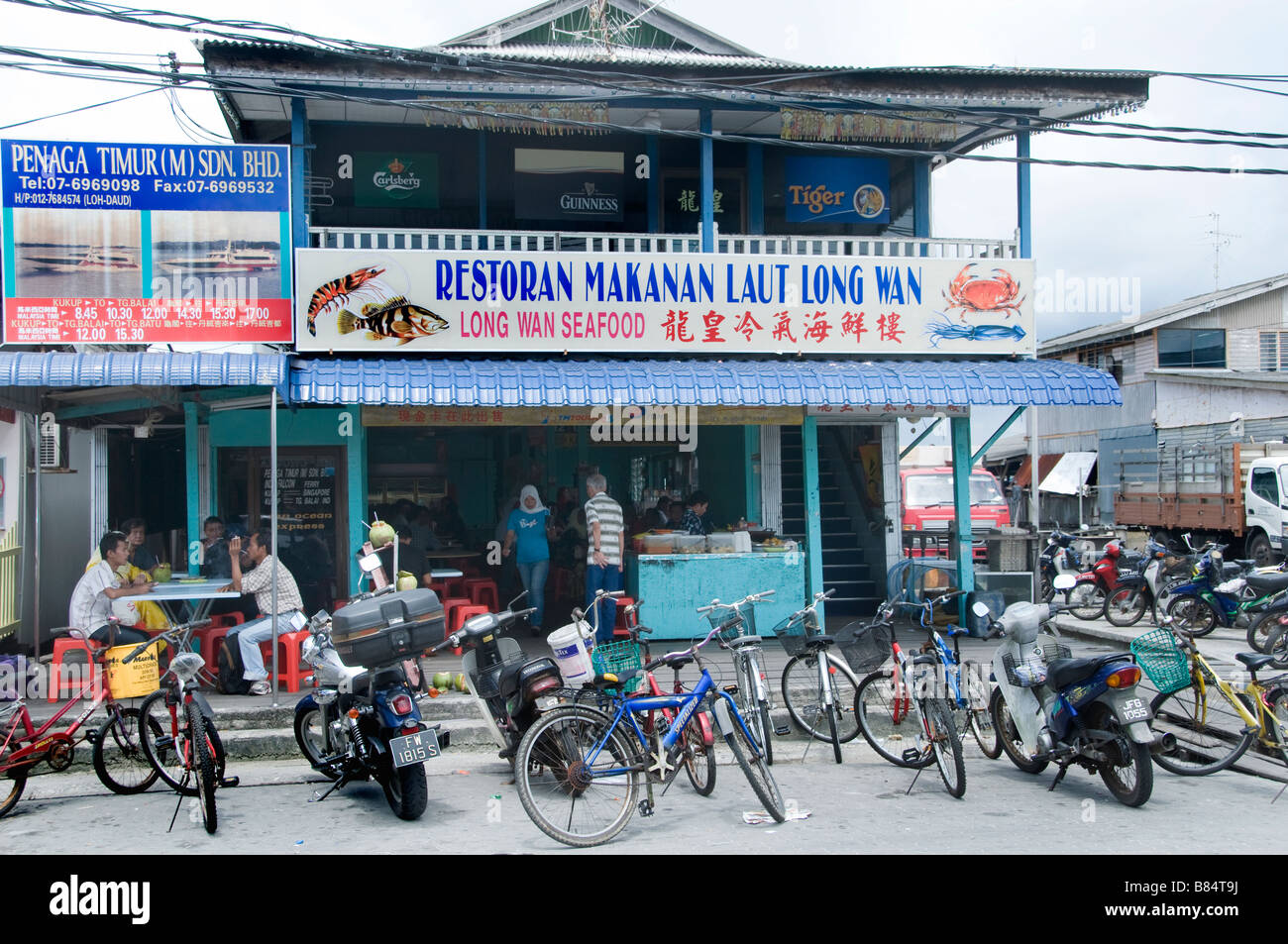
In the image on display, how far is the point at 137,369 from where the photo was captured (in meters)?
8.82

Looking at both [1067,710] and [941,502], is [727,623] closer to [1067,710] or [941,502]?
[1067,710]

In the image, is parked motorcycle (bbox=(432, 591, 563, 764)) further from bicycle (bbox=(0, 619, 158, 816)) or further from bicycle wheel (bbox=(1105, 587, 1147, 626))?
bicycle wheel (bbox=(1105, 587, 1147, 626))

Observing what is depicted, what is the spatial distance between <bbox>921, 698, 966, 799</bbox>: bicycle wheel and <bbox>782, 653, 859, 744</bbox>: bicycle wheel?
99 centimetres

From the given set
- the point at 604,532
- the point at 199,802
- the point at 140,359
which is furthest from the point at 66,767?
the point at 604,532

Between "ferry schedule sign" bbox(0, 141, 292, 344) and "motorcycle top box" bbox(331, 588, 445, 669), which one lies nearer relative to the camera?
"motorcycle top box" bbox(331, 588, 445, 669)

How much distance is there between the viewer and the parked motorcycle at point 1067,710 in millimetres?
6289

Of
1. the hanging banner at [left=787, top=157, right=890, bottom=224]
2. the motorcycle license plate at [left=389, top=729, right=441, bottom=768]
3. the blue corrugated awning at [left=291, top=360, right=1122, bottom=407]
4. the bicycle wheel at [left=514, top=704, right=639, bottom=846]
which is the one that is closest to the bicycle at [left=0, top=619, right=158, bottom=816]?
the motorcycle license plate at [left=389, top=729, right=441, bottom=768]

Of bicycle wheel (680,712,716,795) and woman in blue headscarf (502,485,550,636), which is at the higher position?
woman in blue headscarf (502,485,550,636)

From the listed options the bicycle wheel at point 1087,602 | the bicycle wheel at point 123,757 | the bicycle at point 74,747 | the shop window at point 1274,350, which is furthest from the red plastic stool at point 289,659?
the shop window at point 1274,350

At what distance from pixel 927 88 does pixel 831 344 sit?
280 centimetres

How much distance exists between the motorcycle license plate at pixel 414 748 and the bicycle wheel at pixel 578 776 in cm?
58

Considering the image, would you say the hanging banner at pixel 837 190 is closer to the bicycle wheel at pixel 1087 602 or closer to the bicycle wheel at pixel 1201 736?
the bicycle wheel at pixel 1087 602

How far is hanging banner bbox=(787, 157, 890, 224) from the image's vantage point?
1295cm
